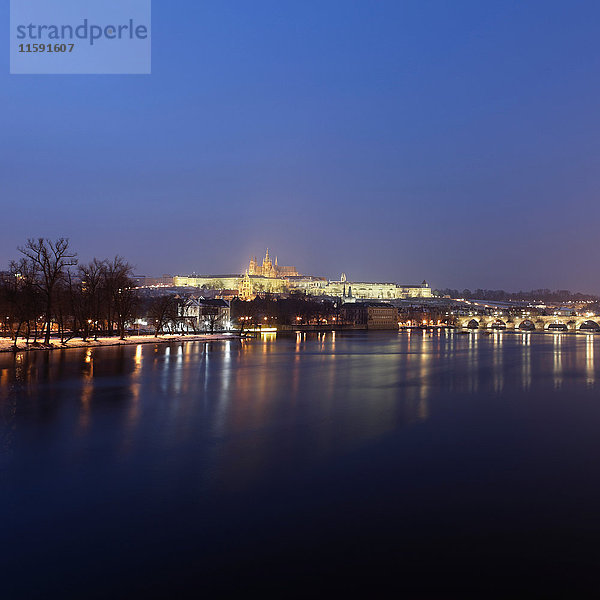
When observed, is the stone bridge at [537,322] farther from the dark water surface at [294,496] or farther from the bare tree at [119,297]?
the dark water surface at [294,496]

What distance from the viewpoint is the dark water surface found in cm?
648

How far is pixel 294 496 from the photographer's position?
9172 millimetres

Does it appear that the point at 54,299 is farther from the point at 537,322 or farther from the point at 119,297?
the point at 537,322

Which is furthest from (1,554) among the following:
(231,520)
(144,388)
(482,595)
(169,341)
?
(169,341)

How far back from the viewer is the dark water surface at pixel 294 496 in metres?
6.48

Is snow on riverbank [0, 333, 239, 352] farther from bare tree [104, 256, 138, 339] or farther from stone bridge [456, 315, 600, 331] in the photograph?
stone bridge [456, 315, 600, 331]

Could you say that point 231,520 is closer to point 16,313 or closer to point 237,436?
point 237,436

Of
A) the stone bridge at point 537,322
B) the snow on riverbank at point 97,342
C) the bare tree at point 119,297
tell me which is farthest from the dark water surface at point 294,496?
the stone bridge at point 537,322

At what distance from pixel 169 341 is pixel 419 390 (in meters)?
37.0

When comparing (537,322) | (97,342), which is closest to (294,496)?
(97,342)

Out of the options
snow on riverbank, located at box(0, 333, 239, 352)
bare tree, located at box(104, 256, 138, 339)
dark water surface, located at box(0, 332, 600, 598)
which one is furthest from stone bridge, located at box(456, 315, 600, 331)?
dark water surface, located at box(0, 332, 600, 598)

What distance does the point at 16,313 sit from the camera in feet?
139

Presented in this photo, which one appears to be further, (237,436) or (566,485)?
(237,436)

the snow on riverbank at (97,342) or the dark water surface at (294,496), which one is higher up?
the snow on riverbank at (97,342)
